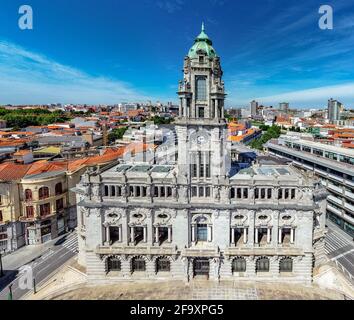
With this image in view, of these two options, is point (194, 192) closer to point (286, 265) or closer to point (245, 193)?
point (245, 193)

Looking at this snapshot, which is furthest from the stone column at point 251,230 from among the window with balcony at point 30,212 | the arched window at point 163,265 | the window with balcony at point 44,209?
the window with balcony at point 30,212

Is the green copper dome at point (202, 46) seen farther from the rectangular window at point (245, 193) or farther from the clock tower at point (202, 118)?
the rectangular window at point (245, 193)

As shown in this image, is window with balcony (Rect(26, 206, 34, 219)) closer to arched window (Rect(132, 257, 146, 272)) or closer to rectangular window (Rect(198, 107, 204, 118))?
arched window (Rect(132, 257, 146, 272))

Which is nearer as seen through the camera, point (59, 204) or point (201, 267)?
point (201, 267)

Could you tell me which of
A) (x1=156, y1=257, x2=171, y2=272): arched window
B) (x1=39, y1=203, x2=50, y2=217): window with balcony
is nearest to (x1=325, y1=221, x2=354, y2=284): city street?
(x1=156, y1=257, x2=171, y2=272): arched window

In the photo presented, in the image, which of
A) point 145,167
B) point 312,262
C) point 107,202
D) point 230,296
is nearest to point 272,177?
point 312,262

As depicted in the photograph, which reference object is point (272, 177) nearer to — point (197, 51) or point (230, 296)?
point (230, 296)

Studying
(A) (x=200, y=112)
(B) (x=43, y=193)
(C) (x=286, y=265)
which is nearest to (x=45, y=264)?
(B) (x=43, y=193)
